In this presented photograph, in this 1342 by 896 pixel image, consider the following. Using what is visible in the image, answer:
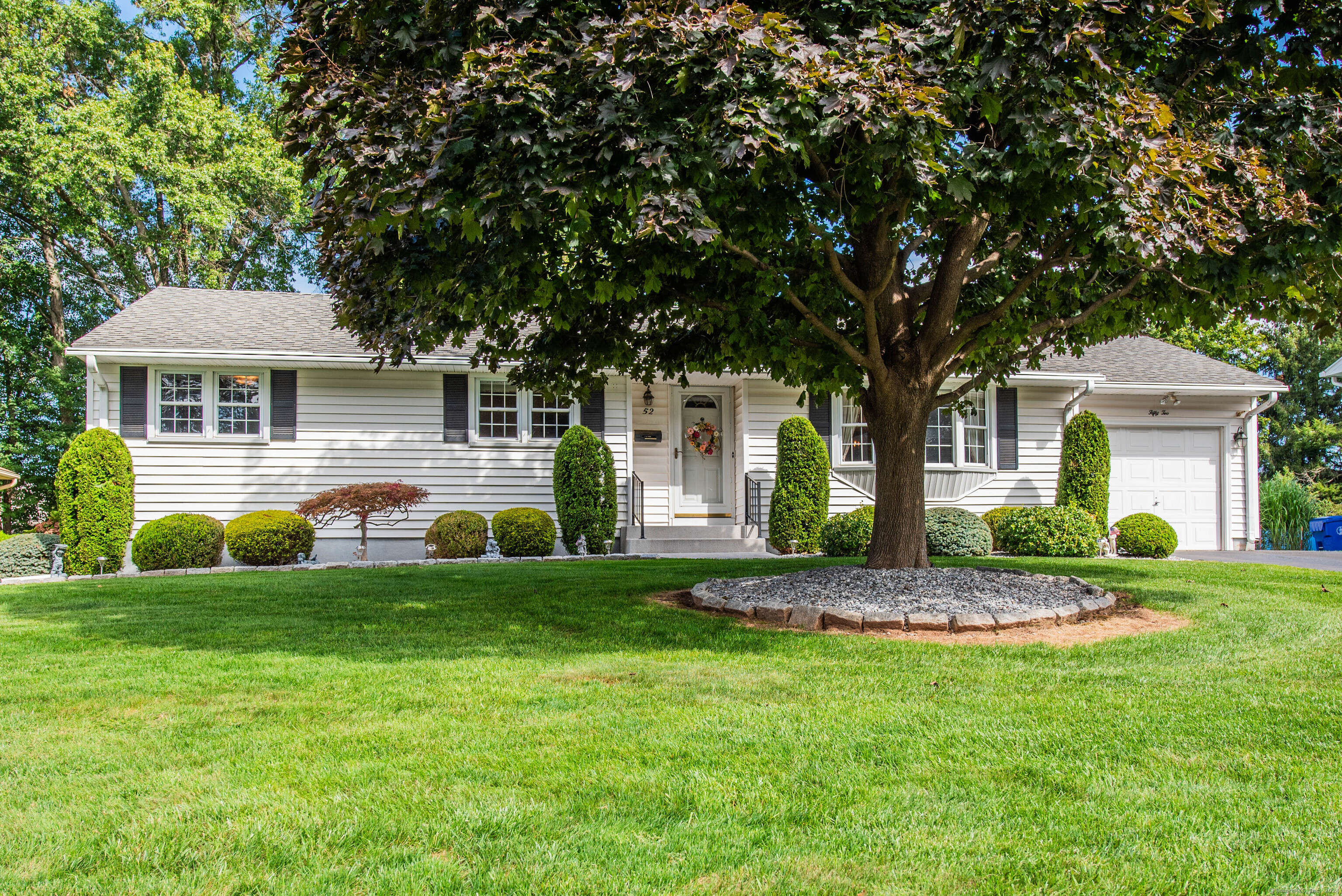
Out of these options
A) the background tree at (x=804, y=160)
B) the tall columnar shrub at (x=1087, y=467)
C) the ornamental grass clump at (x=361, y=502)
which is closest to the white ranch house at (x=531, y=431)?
the ornamental grass clump at (x=361, y=502)

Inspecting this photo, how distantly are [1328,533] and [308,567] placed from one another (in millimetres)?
18078

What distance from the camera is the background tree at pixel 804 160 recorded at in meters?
4.41

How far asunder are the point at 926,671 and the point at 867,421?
3.71 meters

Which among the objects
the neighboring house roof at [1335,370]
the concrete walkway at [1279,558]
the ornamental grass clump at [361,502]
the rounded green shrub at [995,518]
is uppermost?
the neighboring house roof at [1335,370]

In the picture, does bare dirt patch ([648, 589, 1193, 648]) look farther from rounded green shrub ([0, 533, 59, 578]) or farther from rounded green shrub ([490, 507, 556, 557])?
rounded green shrub ([0, 533, 59, 578])

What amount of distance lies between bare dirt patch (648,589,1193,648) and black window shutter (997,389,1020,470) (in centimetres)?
769

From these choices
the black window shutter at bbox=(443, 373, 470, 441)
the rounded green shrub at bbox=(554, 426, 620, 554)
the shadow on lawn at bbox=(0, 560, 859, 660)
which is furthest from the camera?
the black window shutter at bbox=(443, 373, 470, 441)

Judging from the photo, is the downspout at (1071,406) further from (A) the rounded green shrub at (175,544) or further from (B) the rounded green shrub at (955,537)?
(A) the rounded green shrub at (175,544)

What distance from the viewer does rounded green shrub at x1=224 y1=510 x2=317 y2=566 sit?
1154 cm

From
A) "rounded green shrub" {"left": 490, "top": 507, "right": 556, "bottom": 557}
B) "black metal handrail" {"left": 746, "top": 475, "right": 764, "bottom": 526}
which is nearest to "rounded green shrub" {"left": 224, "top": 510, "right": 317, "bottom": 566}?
"rounded green shrub" {"left": 490, "top": 507, "right": 556, "bottom": 557}

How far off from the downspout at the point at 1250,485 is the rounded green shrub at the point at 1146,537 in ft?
10.6

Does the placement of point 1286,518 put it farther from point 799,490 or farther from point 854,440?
point 799,490

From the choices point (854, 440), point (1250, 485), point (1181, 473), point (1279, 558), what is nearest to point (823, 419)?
point (854, 440)

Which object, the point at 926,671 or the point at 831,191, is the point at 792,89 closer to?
the point at 831,191
